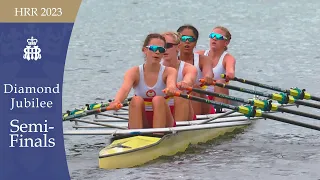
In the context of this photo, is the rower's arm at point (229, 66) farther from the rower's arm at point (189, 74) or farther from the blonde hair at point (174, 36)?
the blonde hair at point (174, 36)

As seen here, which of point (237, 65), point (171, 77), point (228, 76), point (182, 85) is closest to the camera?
point (171, 77)

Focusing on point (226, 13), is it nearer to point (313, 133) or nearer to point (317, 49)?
point (317, 49)

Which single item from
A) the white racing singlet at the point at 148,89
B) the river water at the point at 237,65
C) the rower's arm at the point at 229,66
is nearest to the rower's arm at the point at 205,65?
the rower's arm at the point at 229,66

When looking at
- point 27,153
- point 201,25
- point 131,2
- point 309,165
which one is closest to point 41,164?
point 27,153

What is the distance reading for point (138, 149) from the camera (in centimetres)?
1072

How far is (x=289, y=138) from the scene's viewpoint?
13219 millimetres

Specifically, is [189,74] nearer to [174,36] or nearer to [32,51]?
[174,36]

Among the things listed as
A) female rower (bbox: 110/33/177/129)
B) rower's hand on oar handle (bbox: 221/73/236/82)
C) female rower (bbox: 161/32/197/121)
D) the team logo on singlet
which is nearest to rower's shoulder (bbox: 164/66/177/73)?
female rower (bbox: 110/33/177/129)

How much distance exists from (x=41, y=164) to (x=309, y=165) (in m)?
4.12

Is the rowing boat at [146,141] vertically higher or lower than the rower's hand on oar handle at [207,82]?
lower

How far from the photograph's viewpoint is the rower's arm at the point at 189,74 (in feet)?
39.2

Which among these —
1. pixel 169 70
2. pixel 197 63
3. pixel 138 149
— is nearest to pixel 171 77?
pixel 169 70

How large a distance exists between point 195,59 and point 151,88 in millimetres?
1870

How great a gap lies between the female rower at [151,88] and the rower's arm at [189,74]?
507 mm
